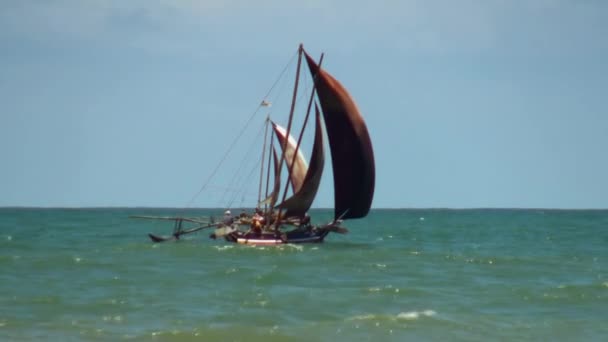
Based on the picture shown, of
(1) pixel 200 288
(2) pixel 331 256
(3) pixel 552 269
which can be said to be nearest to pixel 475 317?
(1) pixel 200 288

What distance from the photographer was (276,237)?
5038cm

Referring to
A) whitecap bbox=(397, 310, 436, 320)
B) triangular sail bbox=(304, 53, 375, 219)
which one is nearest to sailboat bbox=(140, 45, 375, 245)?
triangular sail bbox=(304, 53, 375, 219)

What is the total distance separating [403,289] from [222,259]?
12.8 metres

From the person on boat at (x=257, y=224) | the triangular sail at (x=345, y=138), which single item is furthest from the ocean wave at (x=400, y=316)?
the person on boat at (x=257, y=224)

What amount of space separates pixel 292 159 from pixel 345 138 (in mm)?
10154

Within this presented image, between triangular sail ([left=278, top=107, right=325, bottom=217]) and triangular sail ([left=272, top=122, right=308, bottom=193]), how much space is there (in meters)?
5.97

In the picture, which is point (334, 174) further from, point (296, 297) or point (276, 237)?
point (296, 297)

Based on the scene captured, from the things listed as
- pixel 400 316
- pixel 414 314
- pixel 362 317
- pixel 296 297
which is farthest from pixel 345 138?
pixel 362 317

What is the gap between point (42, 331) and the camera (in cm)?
2212

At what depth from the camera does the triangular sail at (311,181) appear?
4975 cm

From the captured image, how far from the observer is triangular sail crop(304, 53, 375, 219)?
156ft

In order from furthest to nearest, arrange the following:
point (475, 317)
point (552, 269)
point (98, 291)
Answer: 1. point (552, 269)
2. point (98, 291)
3. point (475, 317)

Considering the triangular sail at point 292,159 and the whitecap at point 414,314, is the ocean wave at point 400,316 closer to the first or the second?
the whitecap at point 414,314

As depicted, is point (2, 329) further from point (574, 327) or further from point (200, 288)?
point (574, 327)
